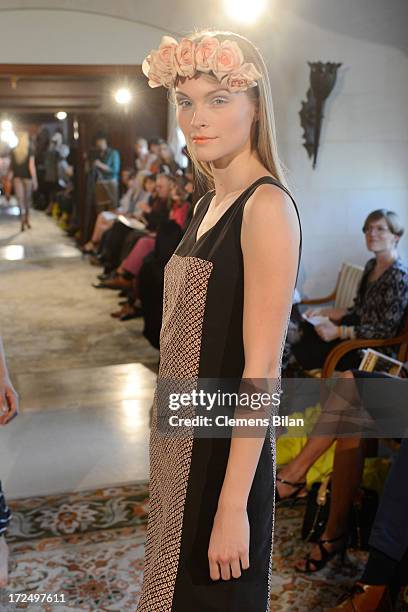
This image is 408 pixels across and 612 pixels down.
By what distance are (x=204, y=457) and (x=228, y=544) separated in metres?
0.16

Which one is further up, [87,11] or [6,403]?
[87,11]

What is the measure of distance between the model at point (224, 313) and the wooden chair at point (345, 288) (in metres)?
2.93

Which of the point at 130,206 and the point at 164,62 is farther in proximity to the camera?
the point at 130,206

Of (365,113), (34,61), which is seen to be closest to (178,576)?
(34,61)

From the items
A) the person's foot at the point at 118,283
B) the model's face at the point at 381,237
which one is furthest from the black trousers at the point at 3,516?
the person's foot at the point at 118,283

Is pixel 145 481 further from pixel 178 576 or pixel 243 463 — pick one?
pixel 243 463

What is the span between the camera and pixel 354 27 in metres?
4.39

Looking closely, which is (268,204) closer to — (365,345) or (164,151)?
(365,345)

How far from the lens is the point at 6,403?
2100 millimetres

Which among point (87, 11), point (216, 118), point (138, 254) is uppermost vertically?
point (87, 11)

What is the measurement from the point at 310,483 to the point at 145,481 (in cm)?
69

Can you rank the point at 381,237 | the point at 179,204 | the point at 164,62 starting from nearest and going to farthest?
the point at 164,62
the point at 381,237
the point at 179,204

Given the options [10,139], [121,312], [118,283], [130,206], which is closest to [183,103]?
[121,312]

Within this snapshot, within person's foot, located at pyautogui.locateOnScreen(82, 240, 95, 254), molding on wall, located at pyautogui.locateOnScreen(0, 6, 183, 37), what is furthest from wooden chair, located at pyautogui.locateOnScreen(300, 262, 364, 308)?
person's foot, located at pyautogui.locateOnScreen(82, 240, 95, 254)
